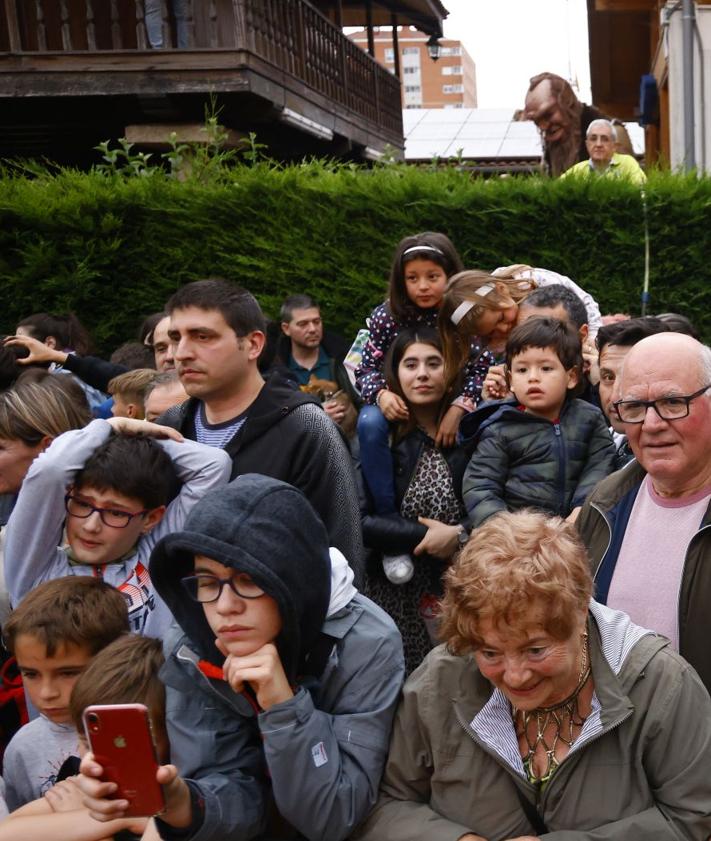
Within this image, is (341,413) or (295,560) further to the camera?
(341,413)

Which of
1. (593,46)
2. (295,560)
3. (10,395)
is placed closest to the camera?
(295,560)

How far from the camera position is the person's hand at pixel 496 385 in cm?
445

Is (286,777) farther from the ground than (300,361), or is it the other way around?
(300,361)

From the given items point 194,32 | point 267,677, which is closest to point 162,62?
point 194,32

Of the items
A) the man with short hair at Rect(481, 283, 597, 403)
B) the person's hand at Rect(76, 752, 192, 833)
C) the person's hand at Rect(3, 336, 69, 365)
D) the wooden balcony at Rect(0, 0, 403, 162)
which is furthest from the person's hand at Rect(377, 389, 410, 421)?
the wooden balcony at Rect(0, 0, 403, 162)

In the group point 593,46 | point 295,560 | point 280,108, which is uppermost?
point 593,46

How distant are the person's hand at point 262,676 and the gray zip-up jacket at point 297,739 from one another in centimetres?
2

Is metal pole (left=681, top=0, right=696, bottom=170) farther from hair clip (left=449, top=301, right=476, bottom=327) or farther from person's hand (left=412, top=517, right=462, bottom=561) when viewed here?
person's hand (left=412, top=517, right=462, bottom=561)

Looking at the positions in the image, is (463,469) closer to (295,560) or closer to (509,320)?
(509,320)

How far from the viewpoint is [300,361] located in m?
6.77

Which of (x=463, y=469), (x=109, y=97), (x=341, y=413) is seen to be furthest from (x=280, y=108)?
(x=463, y=469)

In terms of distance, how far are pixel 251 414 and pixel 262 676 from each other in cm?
149

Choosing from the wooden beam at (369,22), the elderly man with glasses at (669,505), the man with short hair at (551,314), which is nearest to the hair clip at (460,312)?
the man with short hair at (551,314)

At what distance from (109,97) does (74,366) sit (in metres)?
7.11
